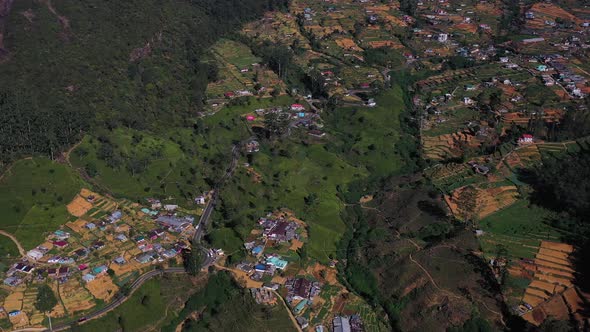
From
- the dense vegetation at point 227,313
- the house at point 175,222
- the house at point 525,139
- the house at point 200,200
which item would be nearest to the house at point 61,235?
the house at point 175,222

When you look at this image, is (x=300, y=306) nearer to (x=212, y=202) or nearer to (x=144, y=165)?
(x=212, y=202)

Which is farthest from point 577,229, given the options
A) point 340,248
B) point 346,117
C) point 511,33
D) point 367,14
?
point 367,14

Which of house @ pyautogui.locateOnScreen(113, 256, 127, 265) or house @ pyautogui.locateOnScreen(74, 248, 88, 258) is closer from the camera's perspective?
house @ pyautogui.locateOnScreen(113, 256, 127, 265)

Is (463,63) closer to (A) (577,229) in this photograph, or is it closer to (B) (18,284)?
(A) (577,229)

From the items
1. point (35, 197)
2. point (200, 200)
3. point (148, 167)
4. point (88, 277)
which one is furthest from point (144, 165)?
point (88, 277)

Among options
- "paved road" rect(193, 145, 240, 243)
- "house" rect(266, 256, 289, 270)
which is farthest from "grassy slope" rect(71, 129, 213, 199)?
"house" rect(266, 256, 289, 270)

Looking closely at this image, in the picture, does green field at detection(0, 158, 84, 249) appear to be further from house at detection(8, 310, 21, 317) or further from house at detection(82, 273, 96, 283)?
house at detection(8, 310, 21, 317)
